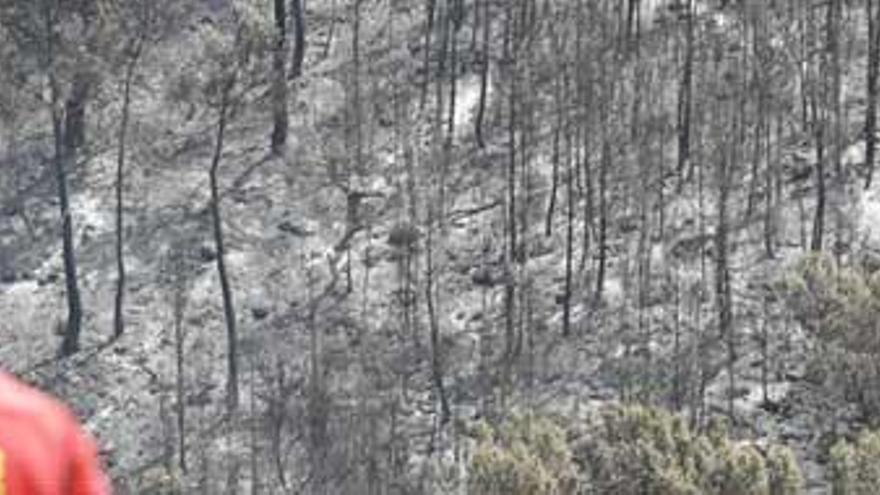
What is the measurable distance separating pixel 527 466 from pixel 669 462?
7.71 ft

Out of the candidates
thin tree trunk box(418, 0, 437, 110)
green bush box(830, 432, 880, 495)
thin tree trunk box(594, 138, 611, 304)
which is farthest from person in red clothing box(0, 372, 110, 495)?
thin tree trunk box(418, 0, 437, 110)

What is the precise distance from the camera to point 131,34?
49.1 meters

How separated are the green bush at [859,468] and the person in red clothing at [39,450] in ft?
92.9

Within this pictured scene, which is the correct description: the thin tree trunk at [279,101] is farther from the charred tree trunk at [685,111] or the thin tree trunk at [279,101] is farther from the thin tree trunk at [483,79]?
the charred tree trunk at [685,111]

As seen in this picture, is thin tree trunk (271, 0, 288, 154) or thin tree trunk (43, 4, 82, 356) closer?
thin tree trunk (43, 4, 82, 356)

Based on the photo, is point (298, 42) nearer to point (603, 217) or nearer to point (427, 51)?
point (427, 51)

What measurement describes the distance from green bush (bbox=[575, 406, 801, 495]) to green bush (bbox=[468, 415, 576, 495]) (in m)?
0.55

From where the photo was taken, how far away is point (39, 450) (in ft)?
9.43

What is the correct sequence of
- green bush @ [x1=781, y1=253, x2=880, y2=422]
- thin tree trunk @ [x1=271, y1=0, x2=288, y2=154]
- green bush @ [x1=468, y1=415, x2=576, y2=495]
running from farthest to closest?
thin tree trunk @ [x1=271, y1=0, x2=288, y2=154] < green bush @ [x1=781, y1=253, x2=880, y2=422] < green bush @ [x1=468, y1=415, x2=576, y2=495]

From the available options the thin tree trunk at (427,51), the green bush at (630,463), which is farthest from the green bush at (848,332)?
the thin tree trunk at (427,51)

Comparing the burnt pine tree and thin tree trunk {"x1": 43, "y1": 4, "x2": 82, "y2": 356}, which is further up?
the burnt pine tree

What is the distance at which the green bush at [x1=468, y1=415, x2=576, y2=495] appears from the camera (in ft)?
99.2


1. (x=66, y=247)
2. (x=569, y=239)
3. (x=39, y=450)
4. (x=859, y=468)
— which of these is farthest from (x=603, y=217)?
(x=39, y=450)

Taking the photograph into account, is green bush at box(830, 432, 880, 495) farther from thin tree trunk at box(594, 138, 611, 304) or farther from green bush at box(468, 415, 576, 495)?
thin tree trunk at box(594, 138, 611, 304)
